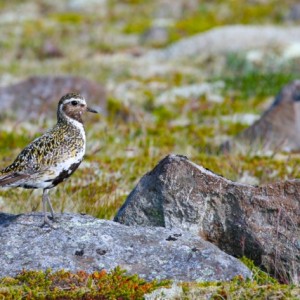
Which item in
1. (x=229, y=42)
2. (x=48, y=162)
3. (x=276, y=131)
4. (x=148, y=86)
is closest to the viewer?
(x=48, y=162)

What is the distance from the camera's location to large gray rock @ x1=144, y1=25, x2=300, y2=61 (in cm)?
3259

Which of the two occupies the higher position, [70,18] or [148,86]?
[70,18]

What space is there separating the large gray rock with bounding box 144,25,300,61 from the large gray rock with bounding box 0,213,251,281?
941 inches

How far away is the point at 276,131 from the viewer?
54.4ft

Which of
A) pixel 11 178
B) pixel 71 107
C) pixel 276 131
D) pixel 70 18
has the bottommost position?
pixel 11 178

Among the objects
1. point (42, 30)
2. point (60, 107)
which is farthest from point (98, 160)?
point (42, 30)

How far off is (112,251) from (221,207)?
57.2 inches

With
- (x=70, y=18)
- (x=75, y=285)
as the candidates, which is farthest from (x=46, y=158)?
(x=70, y=18)

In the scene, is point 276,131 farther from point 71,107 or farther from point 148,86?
point 148,86

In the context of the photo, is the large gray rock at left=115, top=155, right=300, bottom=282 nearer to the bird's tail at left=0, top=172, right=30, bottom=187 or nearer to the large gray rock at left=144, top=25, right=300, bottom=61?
the bird's tail at left=0, top=172, right=30, bottom=187

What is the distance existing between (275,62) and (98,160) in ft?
50.0

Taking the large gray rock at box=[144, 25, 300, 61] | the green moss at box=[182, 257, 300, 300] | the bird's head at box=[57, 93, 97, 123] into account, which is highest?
the large gray rock at box=[144, 25, 300, 61]

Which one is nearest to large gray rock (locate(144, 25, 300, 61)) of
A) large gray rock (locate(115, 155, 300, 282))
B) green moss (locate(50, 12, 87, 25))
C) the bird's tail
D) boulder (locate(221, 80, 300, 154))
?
green moss (locate(50, 12, 87, 25))

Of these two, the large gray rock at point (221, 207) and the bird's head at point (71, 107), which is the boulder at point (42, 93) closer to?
the bird's head at point (71, 107)
